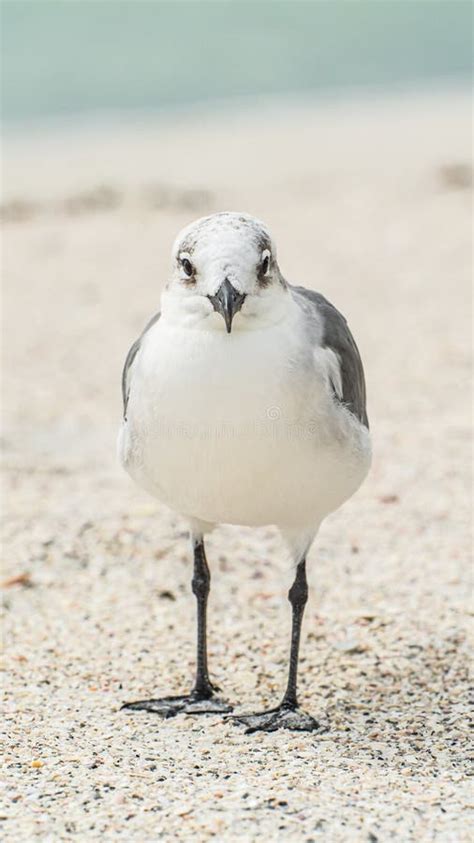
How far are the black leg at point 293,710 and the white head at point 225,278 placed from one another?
1168mm

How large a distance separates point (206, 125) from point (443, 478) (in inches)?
927

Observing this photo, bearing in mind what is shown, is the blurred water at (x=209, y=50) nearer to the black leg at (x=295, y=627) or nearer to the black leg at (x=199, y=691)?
the black leg at (x=199, y=691)

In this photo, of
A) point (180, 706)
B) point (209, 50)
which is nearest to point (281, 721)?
point (180, 706)

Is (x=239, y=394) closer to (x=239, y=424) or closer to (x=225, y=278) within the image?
(x=239, y=424)

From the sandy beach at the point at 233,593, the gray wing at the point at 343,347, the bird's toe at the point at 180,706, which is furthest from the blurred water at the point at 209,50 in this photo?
the bird's toe at the point at 180,706

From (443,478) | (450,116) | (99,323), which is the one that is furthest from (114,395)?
(450,116)

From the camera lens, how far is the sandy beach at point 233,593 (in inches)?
132

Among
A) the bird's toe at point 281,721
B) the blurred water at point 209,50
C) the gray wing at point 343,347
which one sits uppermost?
the blurred water at point 209,50

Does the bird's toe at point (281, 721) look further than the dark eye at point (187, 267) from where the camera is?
Yes

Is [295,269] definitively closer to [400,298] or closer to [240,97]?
[400,298]

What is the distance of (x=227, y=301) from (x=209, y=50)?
42.9 m

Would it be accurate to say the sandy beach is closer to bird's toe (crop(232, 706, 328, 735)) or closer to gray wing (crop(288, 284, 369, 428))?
bird's toe (crop(232, 706, 328, 735))

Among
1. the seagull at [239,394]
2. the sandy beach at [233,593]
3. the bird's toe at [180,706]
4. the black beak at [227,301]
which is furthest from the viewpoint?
the bird's toe at [180,706]

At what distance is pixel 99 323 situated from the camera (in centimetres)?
1068
